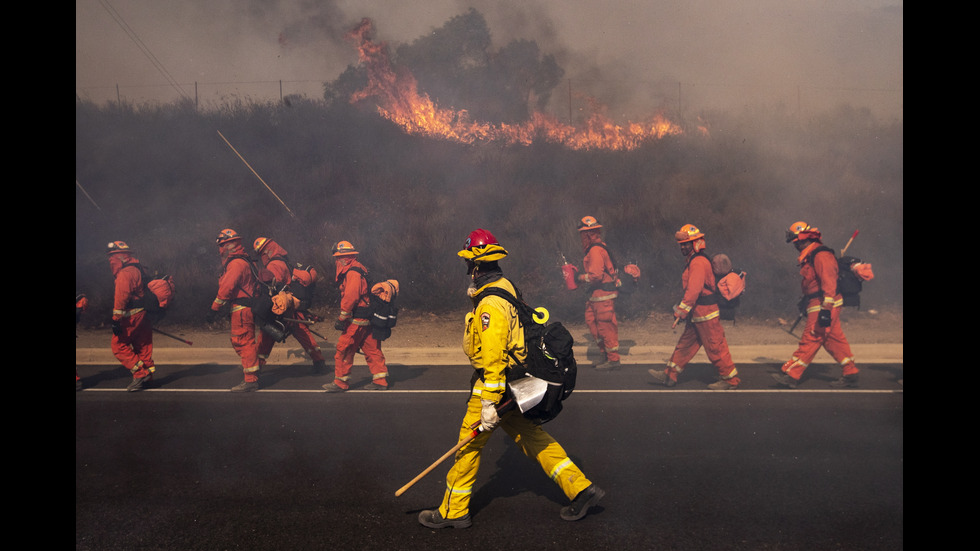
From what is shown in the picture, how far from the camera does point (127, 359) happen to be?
7.50 metres

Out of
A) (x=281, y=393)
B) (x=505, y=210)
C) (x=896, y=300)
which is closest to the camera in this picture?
(x=281, y=393)

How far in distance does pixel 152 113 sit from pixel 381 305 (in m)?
16.5

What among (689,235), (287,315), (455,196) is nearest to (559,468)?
(689,235)

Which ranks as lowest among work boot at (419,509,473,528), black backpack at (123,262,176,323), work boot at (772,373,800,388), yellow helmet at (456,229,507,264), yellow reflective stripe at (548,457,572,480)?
work boot at (419,509,473,528)

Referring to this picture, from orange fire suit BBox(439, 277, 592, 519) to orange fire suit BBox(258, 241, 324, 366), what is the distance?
4472mm

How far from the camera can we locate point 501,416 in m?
3.72

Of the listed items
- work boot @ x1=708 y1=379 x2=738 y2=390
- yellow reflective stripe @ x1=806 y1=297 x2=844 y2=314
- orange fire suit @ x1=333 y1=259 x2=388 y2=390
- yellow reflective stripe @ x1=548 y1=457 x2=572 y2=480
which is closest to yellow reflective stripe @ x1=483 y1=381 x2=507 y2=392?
yellow reflective stripe @ x1=548 y1=457 x2=572 y2=480

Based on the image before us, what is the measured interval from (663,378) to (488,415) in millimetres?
A: 4417

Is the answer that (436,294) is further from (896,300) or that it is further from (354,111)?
(354,111)

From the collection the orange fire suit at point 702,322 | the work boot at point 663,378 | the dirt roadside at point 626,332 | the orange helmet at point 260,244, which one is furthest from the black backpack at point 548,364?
the dirt roadside at point 626,332

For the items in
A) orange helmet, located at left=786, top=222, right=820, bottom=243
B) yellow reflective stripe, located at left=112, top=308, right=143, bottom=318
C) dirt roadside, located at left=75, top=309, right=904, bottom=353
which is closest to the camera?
orange helmet, located at left=786, top=222, right=820, bottom=243

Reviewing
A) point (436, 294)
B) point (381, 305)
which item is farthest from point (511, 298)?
point (436, 294)

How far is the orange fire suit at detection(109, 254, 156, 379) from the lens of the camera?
7.50 m

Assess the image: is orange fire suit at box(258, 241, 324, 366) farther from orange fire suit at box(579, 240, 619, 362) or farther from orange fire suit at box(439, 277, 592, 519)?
orange fire suit at box(439, 277, 592, 519)
